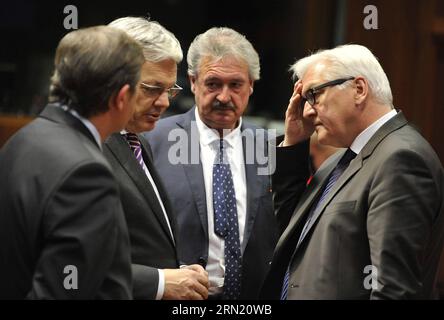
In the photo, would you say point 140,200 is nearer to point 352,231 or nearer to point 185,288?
point 185,288

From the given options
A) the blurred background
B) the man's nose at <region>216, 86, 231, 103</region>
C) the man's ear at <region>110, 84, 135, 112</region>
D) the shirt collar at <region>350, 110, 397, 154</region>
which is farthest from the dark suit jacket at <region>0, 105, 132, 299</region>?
the blurred background

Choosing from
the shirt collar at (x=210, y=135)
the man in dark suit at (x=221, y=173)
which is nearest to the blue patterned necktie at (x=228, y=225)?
the man in dark suit at (x=221, y=173)

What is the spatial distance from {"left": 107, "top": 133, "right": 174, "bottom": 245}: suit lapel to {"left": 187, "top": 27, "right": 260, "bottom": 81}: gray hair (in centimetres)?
79

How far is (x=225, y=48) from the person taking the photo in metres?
3.44

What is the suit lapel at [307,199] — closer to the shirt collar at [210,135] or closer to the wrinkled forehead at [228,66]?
the shirt collar at [210,135]

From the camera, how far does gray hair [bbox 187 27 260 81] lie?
3.44 m

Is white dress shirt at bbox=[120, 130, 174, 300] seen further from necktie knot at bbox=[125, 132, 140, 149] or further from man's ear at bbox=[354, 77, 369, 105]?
man's ear at bbox=[354, 77, 369, 105]

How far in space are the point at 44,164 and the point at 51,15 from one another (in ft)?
9.90

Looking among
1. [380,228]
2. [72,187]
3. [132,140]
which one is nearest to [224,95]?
[132,140]

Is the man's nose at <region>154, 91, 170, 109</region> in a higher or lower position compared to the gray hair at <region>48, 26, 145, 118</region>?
lower

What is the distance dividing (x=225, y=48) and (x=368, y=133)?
81 centimetres

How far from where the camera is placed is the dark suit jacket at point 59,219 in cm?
204

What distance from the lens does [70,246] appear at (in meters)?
2.03
